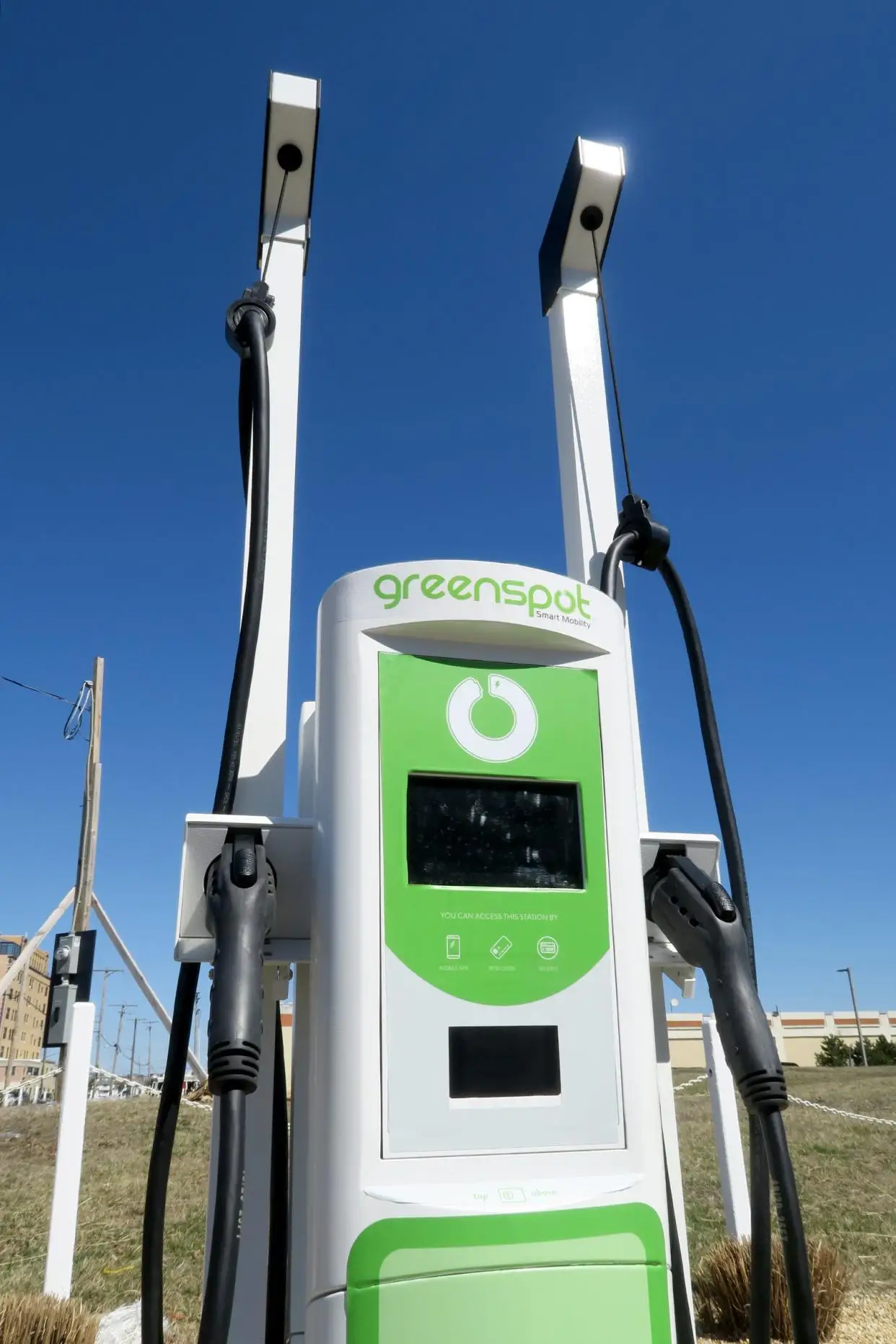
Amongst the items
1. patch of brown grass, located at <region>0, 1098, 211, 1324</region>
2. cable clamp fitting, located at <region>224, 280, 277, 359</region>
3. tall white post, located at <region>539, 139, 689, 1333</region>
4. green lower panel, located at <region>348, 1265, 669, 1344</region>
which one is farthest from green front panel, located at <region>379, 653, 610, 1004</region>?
patch of brown grass, located at <region>0, 1098, 211, 1324</region>

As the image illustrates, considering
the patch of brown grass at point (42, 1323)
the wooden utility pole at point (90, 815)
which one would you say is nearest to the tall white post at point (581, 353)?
the patch of brown grass at point (42, 1323)

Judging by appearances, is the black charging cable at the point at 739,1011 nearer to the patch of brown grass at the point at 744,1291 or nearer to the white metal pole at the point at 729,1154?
the white metal pole at the point at 729,1154

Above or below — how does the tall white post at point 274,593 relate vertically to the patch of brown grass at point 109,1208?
above

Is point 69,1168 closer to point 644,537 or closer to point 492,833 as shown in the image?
point 492,833

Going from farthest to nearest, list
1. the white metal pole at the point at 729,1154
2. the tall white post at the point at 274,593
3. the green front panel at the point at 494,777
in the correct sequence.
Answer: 1. the white metal pole at the point at 729,1154
2. the tall white post at the point at 274,593
3. the green front panel at the point at 494,777

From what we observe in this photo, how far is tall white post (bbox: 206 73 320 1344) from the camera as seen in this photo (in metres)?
2.55

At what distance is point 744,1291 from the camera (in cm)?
443

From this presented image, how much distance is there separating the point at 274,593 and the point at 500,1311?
2030mm

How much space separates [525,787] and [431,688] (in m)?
0.33

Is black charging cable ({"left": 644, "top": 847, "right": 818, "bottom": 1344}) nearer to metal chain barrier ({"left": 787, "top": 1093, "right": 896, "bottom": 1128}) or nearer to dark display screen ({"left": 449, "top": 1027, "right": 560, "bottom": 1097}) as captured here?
dark display screen ({"left": 449, "top": 1027, "right": 560, "bottom": 1097})

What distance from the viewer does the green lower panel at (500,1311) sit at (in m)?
1.96

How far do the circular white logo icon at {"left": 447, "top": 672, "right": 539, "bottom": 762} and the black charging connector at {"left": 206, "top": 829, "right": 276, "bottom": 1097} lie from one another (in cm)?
53

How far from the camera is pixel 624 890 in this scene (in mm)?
2445

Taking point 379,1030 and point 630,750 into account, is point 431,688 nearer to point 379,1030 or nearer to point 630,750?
point 630,750
